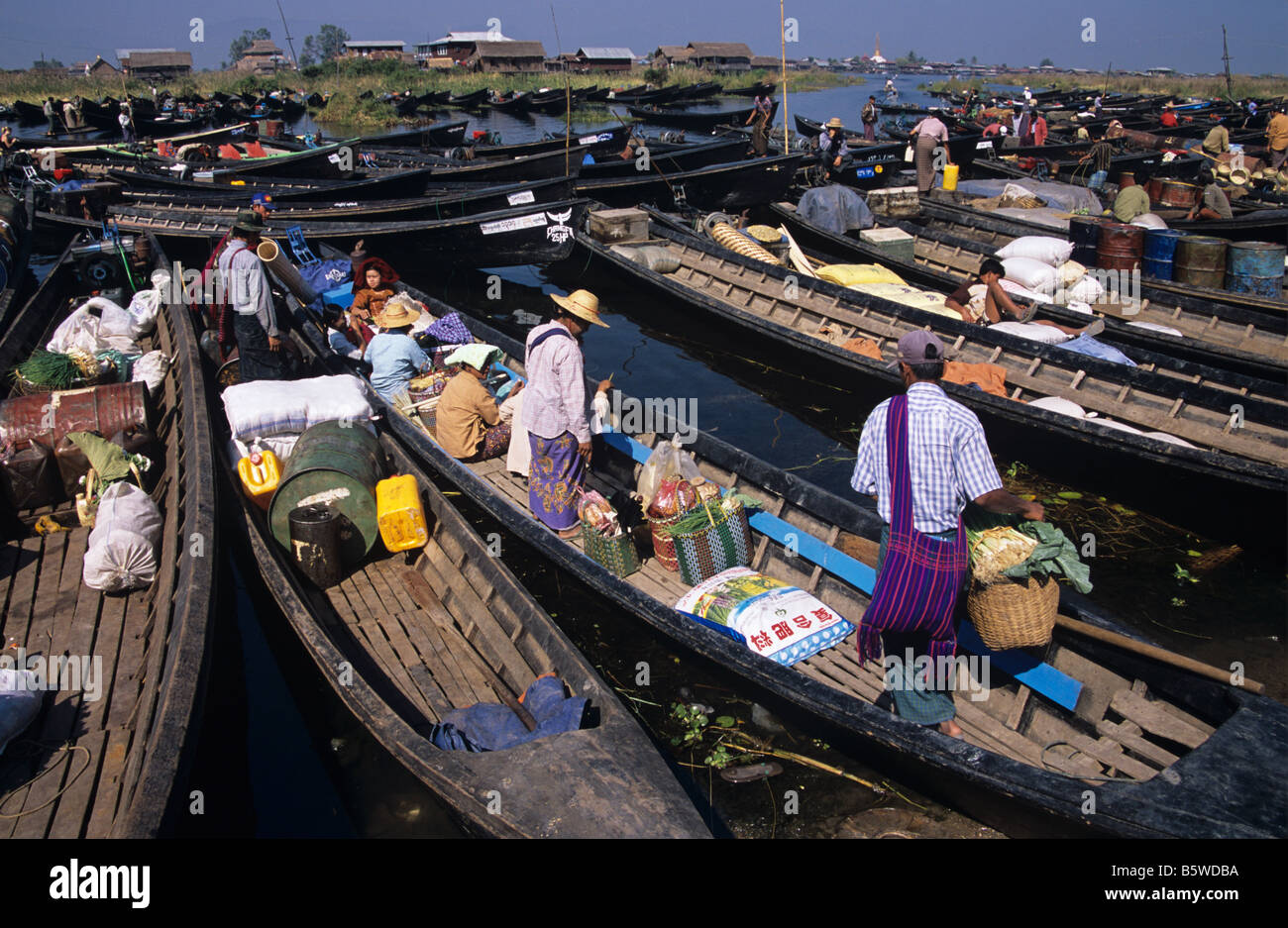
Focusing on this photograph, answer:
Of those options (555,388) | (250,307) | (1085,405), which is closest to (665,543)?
→ (555,388)

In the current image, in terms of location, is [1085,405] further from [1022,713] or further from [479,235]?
[479,235]

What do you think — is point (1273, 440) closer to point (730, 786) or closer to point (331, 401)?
point (730, 786)

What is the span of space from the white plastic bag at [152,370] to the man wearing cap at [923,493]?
7333mm

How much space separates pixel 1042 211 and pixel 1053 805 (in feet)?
44.6

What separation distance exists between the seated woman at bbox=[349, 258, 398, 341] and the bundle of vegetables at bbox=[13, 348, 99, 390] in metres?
2.86

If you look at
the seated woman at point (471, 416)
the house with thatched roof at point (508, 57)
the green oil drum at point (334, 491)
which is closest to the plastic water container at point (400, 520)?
the green oil drum at point (334, 491)

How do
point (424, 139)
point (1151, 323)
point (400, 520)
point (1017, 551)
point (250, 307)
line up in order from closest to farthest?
point (1017, 551), point (400, 520), point (250, 307), point (1151, 323), point (424, 139)

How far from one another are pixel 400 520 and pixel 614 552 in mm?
1597

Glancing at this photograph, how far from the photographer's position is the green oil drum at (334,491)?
562 cm

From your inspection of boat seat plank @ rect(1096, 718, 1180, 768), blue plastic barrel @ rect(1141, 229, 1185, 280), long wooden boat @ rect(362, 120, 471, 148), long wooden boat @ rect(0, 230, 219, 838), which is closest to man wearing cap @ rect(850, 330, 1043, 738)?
boat seat plank @ rect(1096, 718, 1180, 768)

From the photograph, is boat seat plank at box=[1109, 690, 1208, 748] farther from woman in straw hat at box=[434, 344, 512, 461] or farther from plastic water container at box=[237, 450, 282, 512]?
plastic water container at box=[237, 450, 282, 512]

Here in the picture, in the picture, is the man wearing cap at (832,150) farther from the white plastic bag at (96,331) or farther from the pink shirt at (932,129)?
the white plastic bag at (96,331)

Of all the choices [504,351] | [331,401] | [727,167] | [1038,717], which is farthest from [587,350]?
[1038,717]

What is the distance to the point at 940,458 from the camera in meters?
3.40
